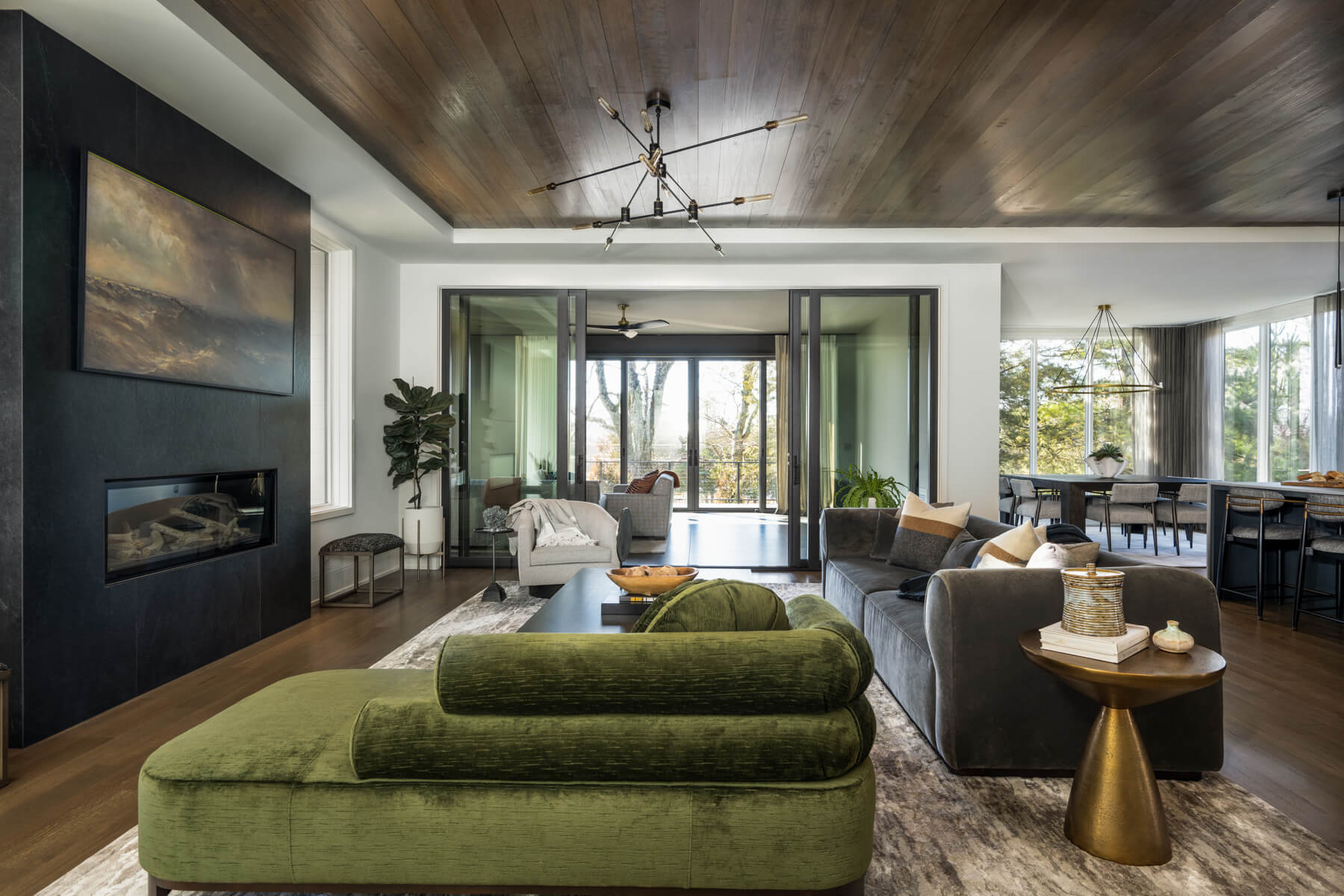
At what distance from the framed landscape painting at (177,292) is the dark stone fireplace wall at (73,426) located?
0.07m

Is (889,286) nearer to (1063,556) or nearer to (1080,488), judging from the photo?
(1080,488)

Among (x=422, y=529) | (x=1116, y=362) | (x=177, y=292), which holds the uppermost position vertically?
(x=1116, y=362)

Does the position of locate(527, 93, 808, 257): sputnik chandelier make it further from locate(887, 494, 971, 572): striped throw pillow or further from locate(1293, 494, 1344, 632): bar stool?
locate(1293, 494, 1344, 632): bar stool

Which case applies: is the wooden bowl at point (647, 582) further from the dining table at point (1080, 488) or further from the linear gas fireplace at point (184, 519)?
the dining table at point (1080, 488)

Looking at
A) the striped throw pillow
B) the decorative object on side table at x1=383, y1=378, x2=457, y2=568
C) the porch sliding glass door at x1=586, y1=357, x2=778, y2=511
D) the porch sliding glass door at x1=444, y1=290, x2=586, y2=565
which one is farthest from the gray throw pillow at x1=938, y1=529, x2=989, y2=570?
the porch sliding glass door at x1=586, y1=357, x2=778, y2=511

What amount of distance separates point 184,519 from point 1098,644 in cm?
383

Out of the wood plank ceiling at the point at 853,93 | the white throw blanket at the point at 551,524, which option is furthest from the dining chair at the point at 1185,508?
the white throw blanket at the point at 551,524

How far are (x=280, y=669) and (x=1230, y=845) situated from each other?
12.2 feet

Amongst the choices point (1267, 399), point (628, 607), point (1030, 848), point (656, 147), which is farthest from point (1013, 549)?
point (1267, 399)

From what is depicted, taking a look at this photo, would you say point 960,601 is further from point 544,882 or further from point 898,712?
point 544,882

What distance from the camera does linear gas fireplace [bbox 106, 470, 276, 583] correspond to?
3068 millimetres

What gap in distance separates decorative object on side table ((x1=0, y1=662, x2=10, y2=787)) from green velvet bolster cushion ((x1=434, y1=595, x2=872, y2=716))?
179 centimetres

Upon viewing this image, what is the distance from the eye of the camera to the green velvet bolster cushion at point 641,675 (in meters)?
1.41

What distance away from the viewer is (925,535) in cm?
387
